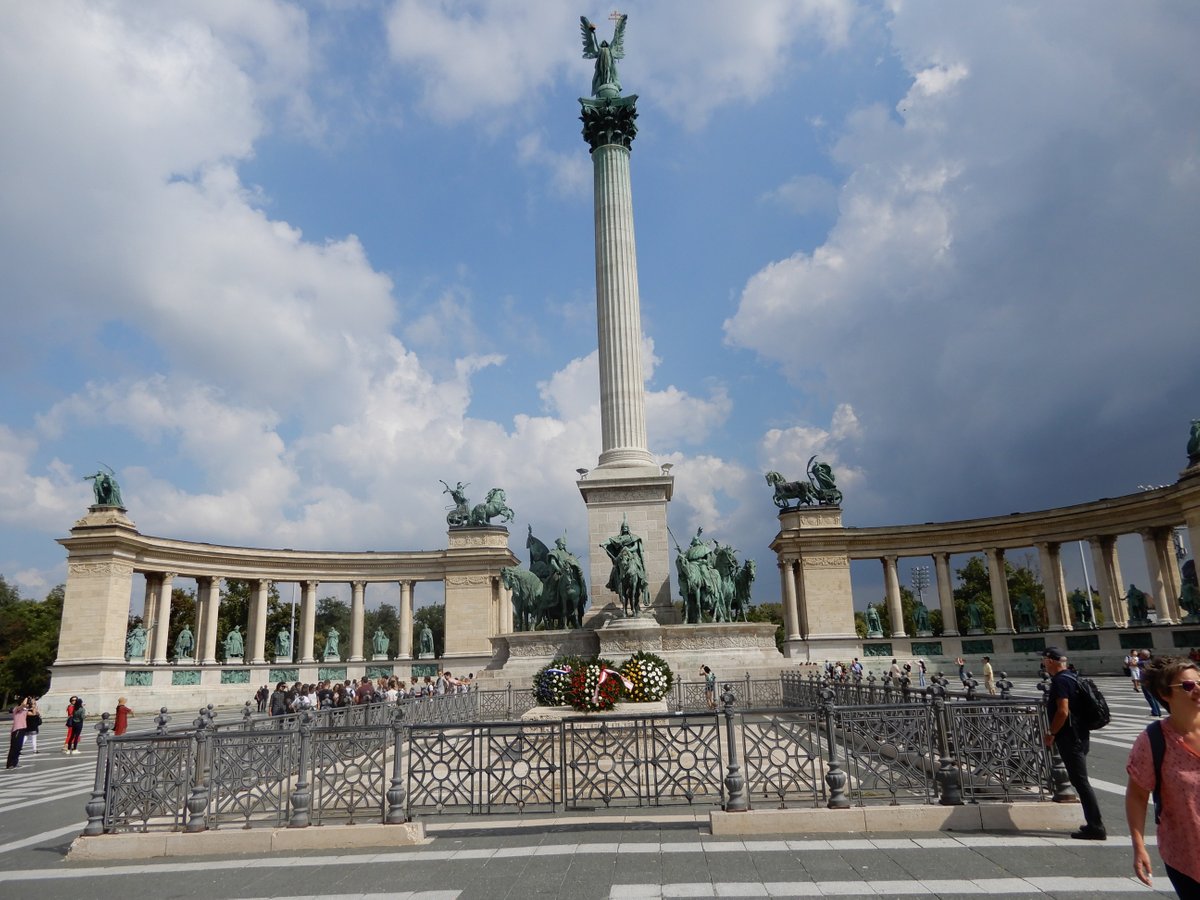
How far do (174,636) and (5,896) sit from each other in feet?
224

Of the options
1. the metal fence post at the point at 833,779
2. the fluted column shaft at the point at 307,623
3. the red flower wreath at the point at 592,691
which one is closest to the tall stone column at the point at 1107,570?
the red flower wreath at the point at 592,691

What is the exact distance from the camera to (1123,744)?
1636 centimetres

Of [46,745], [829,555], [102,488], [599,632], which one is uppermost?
[102,488]

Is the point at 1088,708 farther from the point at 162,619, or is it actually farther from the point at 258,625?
the point at 258,625

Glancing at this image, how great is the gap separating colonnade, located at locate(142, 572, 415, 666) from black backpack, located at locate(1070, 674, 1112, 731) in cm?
5055

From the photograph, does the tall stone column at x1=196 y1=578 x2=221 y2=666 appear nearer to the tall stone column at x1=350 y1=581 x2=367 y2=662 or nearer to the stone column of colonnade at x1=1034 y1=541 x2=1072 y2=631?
the tall stone column at x1=350 y1=581 x2=367 y2=662

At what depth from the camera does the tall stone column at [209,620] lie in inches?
A: 1967

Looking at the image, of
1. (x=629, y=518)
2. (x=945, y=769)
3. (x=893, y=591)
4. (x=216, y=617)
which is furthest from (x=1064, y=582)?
(x=216, y=617)

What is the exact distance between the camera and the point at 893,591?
5562 cm

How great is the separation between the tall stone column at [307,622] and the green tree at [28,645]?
1491cm

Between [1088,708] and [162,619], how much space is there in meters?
53.4

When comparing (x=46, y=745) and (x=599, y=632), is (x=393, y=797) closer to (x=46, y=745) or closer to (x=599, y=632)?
(x=599, y=632)

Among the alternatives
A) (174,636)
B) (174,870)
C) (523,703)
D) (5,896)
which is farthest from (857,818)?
(174,636)

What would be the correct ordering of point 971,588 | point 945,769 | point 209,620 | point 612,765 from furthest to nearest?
point 971,588, point 209,620, point 612,765, point 945,769
